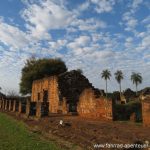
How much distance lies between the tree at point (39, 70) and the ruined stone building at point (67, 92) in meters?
14.2

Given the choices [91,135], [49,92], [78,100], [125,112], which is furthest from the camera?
[49,92]

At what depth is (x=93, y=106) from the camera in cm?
1594

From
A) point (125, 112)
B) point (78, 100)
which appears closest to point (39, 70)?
point (78, 100)

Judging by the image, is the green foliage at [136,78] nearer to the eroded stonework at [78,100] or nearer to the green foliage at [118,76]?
the green foliage at [118,76]

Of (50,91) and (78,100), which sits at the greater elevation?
(50,91)

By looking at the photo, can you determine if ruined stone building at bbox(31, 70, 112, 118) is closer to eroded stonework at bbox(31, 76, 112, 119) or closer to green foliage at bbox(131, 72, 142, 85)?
eroded stonework at bbox(31, 76, 112, 119)

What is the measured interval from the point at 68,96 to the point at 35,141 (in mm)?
14523

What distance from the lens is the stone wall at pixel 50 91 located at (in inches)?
971

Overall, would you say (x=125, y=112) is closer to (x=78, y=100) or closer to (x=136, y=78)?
(x=78, y=100)

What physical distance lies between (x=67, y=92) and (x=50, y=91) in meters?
2.58

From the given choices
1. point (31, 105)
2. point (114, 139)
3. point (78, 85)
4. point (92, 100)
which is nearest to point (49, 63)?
point (78, 85)

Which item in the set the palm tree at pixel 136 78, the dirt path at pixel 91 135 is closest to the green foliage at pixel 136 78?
the palm tree at pixel 136 78

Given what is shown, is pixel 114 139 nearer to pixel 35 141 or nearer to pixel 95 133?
pixel 95 133

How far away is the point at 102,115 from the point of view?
1466 centimetres
